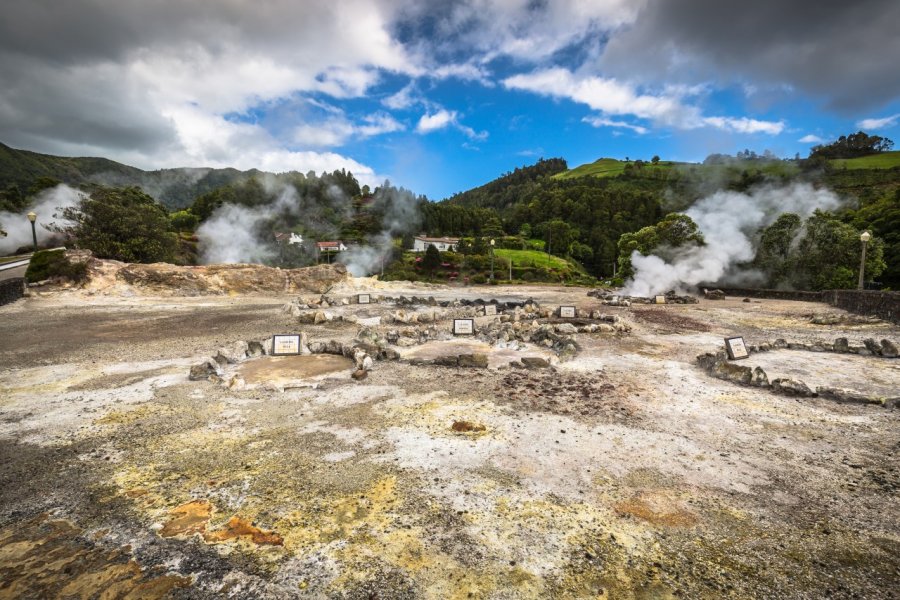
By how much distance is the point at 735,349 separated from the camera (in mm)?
9992

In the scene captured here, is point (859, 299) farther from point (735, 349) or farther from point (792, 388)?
point (792, 388)

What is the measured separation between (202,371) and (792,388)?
11.8 metres

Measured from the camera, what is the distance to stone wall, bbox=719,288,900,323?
1515 centimetres

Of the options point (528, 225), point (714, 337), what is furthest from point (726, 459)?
point (528, 225)

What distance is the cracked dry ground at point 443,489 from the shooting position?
3.30 metres

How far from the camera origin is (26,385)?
26.9ft

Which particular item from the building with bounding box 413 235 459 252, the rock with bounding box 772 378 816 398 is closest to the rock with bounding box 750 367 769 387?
the rock with bounding box 772 378 816 398

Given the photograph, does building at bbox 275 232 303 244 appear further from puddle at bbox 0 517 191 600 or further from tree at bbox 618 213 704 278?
puddle at bbox 0 517 191 600

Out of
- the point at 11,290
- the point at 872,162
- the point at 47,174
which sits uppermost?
the point at 47,174

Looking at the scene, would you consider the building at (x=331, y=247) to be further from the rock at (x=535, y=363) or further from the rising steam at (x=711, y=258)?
the rock at (x=535, y=363)

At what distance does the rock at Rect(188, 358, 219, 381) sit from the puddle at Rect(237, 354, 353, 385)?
52cm

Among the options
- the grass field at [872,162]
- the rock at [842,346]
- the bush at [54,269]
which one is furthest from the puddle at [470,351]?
the grass field at [872,162]

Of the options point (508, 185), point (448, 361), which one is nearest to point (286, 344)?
point (448, 361)

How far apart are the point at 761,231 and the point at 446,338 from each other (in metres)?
31.3
